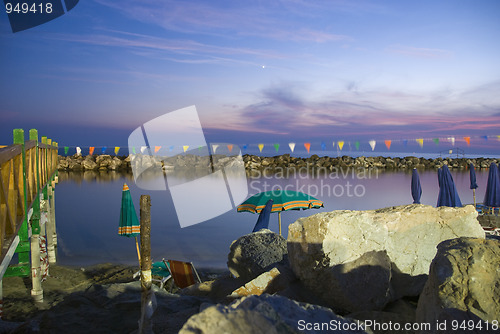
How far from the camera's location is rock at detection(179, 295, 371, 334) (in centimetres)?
186

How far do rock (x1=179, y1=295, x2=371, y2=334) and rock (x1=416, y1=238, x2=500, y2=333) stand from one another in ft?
3.25

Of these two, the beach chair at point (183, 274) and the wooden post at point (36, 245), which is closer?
the wooden post at point (36, 245)

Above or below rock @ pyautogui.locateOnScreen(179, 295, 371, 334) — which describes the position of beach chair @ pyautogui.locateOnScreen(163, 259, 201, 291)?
below

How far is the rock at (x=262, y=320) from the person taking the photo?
186 centimetres

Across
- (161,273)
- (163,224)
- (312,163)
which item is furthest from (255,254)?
(312,163)

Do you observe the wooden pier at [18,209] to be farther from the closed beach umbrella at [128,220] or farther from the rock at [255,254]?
the rock at [255,254]

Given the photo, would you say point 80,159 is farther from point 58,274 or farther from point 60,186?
point 58,274

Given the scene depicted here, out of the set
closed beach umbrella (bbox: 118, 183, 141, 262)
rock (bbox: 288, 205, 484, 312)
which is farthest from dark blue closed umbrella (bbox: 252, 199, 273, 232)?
rock (bbox: 288, 205, 484, 312)

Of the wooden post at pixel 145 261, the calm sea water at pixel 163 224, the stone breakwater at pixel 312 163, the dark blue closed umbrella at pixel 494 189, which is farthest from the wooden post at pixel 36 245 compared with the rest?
the stone breakwater at pixel 312 163

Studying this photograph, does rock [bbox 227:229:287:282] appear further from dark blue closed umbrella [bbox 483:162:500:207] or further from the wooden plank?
dark blue closed umbrella [bbox 483:162:500:207]

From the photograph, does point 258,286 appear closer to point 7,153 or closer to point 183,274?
point 7,153

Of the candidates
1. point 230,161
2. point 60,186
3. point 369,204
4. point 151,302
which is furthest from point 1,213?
point 230,161

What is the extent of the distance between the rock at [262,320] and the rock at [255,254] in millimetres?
4062

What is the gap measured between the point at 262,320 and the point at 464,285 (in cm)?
203
